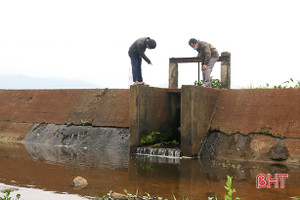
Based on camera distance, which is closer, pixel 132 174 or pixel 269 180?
pixel 269 180

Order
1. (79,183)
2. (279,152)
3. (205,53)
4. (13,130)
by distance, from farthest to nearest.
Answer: (13,130), (205,53), (279,152), (79,183)

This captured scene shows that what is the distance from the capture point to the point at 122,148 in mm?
10625

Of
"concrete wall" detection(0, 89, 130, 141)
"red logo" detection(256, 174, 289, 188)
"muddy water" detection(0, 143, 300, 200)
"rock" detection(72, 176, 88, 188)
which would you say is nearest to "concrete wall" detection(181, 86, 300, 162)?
"muddy water" detection(0, 143, 300, 200)

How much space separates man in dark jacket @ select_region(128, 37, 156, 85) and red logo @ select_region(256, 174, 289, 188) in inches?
182

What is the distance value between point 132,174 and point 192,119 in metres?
2.91

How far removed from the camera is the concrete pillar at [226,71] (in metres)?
12.4

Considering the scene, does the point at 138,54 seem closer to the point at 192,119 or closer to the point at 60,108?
the point at 192,119

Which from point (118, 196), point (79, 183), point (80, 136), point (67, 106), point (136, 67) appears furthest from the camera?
point (67, 106)

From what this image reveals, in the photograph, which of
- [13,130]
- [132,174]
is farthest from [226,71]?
[13,130]

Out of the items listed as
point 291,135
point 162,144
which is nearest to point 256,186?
point 291,135

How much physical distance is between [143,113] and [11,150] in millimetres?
3757

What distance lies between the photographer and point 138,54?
1102 centimetres

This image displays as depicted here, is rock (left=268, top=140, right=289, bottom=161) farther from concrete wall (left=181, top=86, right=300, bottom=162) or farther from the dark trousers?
the dark trousers

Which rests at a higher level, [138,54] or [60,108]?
[138,54]
